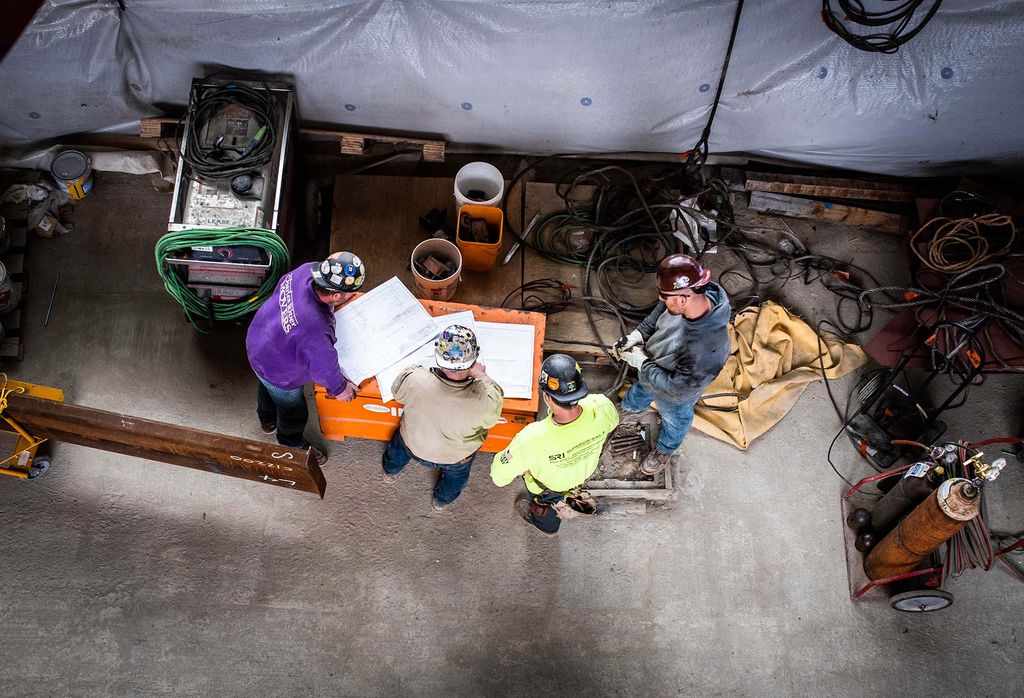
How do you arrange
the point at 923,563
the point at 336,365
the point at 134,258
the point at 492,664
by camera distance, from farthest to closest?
the point at 134,258 < the point at 923,563 < the point at 492,664 < the point at 336,365

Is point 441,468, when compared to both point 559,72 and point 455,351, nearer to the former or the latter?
point 455,351

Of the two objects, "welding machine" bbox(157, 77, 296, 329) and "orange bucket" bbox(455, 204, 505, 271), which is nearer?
"welding machine" bbox(157, 77, 296, 329)

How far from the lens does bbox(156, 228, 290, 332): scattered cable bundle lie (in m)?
4.02

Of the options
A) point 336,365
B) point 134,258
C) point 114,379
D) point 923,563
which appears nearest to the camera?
point 336,365

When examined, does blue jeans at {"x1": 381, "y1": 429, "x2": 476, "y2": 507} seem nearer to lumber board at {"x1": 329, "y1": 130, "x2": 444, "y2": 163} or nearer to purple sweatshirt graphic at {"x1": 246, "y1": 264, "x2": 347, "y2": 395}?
purple sweatshirt graphic at {"x1": 246, "y1": 264, "x2": 347, "y2": 395}

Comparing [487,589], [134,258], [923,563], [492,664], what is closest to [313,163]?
[134,258]

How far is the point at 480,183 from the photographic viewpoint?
14.9 ft

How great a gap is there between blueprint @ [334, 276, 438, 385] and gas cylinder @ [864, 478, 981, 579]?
8.69ft

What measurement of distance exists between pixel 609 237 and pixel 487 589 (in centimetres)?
237

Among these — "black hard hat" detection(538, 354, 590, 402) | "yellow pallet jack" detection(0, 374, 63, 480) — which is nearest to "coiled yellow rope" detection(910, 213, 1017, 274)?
"black hard hat" detection(538, 354, 590, 402)

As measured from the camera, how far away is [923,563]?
411 centimetres

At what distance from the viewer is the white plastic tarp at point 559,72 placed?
4.04 metres

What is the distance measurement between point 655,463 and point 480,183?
2076mm

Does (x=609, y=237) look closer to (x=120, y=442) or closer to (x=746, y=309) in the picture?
(x=746, y=309)
